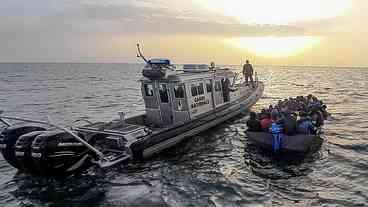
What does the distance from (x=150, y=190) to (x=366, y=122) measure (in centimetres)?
1737

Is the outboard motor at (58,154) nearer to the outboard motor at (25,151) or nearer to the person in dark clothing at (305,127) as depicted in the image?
the outboard motor at (25,151)

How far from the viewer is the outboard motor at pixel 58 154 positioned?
10.7 meters

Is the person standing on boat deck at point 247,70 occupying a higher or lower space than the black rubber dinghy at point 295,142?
higher

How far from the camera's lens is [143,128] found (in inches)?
548

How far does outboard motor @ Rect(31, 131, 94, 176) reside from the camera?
10711mm

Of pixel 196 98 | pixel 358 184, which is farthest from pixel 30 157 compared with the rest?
pixel 358 184

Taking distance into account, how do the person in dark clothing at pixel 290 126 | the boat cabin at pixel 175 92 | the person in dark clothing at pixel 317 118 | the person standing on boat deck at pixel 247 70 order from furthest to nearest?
1. the person standing on boat deck at pixel 247 70
2. the person in dark clothing at pixel 317 118
3. the boat cabin at pixel 175 92
4. the person in dark clothing at pixel 290 126

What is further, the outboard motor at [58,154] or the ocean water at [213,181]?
the outboard motor at [58,154]

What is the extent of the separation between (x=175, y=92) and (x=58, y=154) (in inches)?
268

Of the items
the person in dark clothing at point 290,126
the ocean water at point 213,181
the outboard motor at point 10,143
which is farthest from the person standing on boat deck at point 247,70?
the outboard motor at point 10,143

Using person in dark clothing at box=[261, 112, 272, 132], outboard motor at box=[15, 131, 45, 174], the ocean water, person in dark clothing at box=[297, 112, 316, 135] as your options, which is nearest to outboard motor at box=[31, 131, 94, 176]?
outboard motor at box=[15, 131, 45, 174]

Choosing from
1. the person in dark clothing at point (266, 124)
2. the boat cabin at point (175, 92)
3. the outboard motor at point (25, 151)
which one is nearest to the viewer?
the outboard motor at point (25, 151)

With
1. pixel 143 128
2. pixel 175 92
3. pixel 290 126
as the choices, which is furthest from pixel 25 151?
pixel 290 126

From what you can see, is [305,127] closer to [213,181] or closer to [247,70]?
[213,181]
